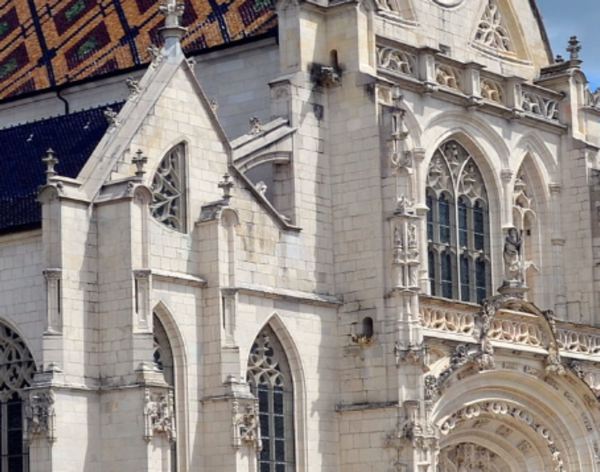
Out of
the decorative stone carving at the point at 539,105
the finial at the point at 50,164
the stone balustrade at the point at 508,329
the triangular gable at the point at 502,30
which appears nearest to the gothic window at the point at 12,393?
the finial at the point at 50,164

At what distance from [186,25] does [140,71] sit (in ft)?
4.62

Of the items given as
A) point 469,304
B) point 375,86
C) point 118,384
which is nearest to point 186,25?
point 375,86

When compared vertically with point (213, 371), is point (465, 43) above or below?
above

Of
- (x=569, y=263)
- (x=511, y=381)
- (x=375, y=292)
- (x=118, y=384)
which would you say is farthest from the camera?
(x=569, y=263)

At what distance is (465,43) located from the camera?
41.2m

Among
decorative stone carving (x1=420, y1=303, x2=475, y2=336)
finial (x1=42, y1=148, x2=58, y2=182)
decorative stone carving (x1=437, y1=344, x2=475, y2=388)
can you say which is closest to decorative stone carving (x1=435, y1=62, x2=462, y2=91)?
decorative stone carving (x1=420, y1=303, x2=475, y2=336)

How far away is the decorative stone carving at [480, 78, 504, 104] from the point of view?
40.4 meters

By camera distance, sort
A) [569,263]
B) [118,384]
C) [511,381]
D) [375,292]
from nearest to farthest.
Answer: [118,384]
[375,292]
[511,381]
[569,263]

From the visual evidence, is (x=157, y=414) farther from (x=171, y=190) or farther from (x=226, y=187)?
(x=226, y=187)

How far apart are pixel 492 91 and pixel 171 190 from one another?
883 centimetres

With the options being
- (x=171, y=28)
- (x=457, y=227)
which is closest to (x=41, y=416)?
(x=171, y=28)

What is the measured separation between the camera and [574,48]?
42.8m

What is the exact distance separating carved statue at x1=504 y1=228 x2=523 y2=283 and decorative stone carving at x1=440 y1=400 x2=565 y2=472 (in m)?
2.35

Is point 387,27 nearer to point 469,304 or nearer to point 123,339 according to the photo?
point 469,304
